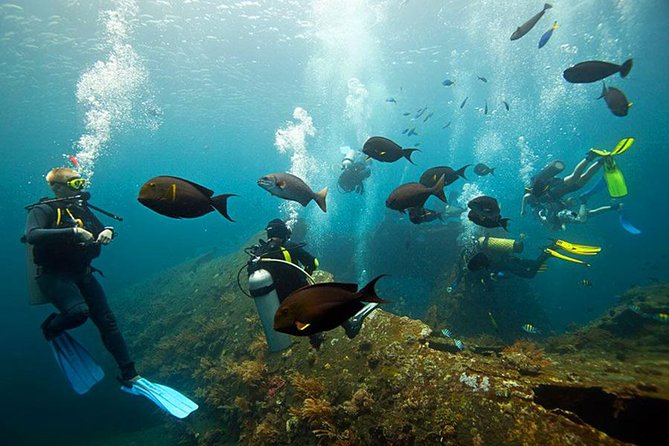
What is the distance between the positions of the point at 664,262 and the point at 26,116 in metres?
73.4

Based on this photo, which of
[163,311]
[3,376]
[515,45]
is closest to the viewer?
[3,376]

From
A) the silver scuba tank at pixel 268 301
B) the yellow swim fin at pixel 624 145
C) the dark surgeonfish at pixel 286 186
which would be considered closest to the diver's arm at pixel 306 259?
the silver scuba tank at pixel 268 301

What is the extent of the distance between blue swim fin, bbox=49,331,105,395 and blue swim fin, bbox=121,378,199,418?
54 cm

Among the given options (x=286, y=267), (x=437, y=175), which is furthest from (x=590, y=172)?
(x=286, y=267)

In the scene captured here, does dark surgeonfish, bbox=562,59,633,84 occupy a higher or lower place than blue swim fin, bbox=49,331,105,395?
higher

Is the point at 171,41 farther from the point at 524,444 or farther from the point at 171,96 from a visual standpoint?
the point at 524,444

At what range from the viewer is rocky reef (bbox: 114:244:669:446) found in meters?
2.90

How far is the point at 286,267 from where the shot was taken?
14.1 ft

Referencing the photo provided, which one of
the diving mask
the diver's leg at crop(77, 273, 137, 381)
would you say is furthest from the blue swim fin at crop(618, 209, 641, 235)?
the diving mask

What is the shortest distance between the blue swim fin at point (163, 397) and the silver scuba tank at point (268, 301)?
5.90 ft

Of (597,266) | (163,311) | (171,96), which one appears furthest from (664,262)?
(171,96)

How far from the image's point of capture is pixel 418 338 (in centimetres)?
438

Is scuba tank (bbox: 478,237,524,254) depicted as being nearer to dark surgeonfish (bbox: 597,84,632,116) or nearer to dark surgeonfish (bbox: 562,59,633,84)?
dark surgeonfish (bbox: 597,84,632,116)

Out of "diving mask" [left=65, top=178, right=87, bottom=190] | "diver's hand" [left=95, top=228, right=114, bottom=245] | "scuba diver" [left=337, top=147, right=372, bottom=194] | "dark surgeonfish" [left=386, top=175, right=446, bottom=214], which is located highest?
"scuba diver" [left=337, top=147, right=372, bottom=194]
